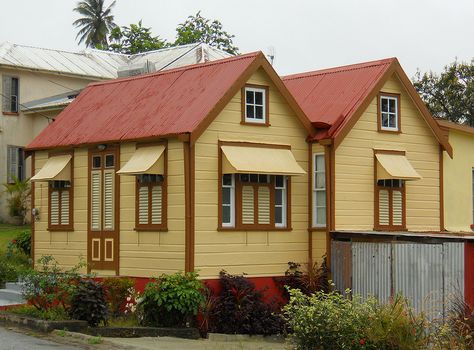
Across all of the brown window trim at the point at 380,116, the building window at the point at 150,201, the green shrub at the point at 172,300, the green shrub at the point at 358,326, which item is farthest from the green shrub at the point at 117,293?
the brown window trim at the point at 380,116

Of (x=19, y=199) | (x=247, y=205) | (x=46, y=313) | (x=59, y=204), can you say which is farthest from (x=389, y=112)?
(x=19, y=199)

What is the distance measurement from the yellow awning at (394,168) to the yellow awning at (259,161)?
2.50 m

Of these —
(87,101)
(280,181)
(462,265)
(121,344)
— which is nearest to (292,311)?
(121,344)

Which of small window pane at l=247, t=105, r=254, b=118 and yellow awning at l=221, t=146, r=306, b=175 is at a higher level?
small window pane at l=247, t=105, r=254, b=118

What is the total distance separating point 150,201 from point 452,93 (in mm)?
30900

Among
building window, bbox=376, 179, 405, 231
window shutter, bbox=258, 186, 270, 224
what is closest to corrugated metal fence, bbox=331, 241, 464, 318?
window shutter, bbox=258, 186, 270, 224

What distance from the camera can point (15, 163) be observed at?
4272 cm

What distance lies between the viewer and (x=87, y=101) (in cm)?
2638

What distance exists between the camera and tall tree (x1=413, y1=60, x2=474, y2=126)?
163ft

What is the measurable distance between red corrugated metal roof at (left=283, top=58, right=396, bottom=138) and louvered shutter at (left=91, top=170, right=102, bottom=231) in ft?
17.7

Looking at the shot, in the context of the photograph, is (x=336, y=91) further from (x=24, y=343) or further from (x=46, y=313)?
(x=24, y=343)

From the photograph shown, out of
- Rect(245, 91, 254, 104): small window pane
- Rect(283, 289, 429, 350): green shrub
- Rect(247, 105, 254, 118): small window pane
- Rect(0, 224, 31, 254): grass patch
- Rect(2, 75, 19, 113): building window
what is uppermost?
Rect(2, 75, 19, 113): building window

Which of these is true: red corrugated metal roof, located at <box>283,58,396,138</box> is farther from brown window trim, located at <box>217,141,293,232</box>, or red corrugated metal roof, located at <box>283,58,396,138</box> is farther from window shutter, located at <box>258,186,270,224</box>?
window shutter, located at <box>258,186,270,224</box>

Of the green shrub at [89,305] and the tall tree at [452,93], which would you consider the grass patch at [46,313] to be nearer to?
the green shrub at [89,305]
